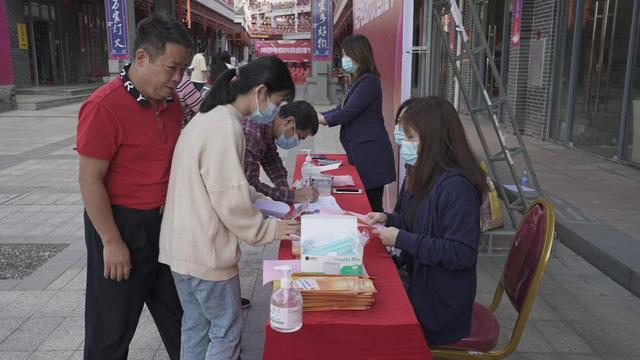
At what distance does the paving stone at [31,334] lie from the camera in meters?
3.02

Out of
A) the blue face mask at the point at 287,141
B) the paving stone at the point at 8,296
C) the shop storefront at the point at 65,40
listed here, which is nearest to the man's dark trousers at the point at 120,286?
the blue face mask at the point at 287,141

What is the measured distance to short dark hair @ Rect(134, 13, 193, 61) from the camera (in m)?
1.95

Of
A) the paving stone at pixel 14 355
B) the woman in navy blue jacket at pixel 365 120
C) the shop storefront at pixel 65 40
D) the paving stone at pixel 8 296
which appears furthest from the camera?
the shop storefront at pixel 65 40

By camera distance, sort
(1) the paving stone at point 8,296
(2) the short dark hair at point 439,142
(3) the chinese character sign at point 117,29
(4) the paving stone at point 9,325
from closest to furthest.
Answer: (2) the short dark hair at point 439,142
(4) the paving stone at point 9,325
(1) the paving stone at point 8,296
(3) the chinese character sign at point 117,29

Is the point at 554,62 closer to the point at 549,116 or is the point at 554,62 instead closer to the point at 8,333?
the point at 549,116

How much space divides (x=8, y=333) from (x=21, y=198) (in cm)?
337

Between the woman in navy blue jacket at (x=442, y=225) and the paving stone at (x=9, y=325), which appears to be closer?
the woman in navy blue jacket at (x=442, y=225)

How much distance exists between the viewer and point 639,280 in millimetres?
3812

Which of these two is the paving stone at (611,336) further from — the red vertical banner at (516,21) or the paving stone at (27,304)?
the red vertical banner at (516,21)

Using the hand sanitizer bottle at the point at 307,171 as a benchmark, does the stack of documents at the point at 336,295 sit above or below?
below

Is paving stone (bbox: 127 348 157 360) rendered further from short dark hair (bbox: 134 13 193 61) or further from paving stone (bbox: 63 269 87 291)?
short dark hair (bbox: 134 13 193 61)

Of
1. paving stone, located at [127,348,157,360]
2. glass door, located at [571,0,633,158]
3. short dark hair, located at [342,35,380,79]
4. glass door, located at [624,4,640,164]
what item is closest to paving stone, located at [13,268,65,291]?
paving stone, located at [127,348,157,360]

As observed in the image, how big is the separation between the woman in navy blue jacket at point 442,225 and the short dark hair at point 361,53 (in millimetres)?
1991

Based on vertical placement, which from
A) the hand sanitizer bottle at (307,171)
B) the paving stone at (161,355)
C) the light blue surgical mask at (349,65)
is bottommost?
the paving stone at (161,355)
